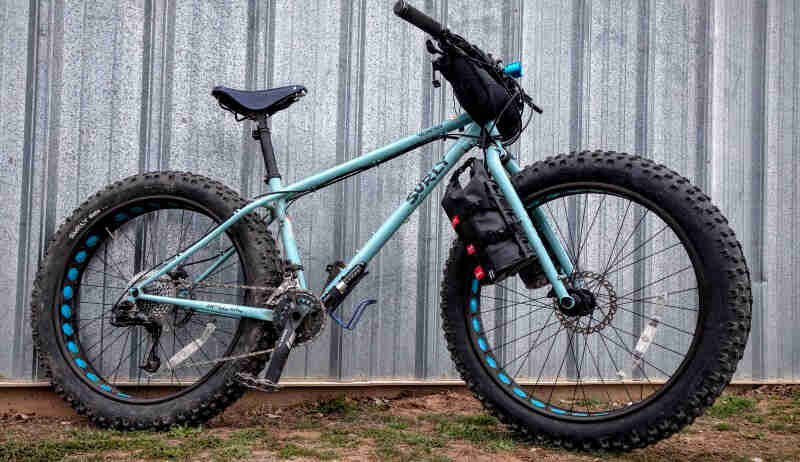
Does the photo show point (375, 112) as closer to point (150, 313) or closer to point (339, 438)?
point (150, 313)

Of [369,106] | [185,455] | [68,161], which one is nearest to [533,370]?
[369,106]

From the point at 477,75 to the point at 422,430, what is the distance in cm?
139

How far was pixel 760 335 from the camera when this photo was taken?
3.39 meters

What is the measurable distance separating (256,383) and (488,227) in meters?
1.05

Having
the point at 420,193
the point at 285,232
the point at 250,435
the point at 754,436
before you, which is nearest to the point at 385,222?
the point at 420,193

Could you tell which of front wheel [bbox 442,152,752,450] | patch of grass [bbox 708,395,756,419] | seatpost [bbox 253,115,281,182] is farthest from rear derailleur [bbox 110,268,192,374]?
patch of grass [bbox 708,395,756,419]

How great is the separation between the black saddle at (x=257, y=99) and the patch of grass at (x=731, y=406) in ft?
7.86

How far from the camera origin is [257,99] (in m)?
2.56

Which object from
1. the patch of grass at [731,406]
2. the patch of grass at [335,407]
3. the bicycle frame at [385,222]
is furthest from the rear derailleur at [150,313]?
the patch of grass at [731,406]

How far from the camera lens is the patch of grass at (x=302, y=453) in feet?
6.68

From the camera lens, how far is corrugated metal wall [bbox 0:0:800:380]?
280 cm

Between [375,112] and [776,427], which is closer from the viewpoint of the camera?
[776,427]

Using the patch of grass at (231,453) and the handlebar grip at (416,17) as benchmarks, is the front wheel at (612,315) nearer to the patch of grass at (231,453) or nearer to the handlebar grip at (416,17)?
the handlebar grip at (416,17)

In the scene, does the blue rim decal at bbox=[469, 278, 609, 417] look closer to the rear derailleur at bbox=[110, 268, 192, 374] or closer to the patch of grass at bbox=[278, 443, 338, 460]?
the patch of grass at bbox=[278, 443, 338, 460]
